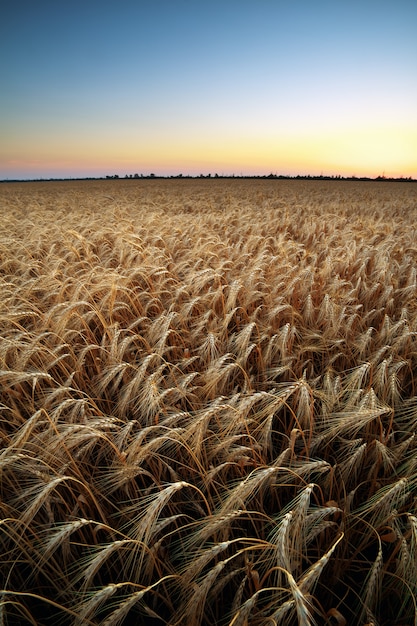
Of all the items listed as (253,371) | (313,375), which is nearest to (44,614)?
(253,371)

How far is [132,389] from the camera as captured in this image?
1944 millimetres

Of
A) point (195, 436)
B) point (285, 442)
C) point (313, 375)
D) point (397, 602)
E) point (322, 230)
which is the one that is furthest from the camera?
point (322, 230)

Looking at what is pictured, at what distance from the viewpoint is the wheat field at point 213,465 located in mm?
1103

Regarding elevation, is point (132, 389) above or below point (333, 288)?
below

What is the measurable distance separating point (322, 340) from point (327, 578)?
152cm

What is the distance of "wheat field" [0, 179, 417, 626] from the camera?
110 cm

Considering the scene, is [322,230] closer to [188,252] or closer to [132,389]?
[188,252]

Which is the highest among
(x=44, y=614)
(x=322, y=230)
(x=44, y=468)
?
(x=322, y=230)

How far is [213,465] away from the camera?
164 centimetres

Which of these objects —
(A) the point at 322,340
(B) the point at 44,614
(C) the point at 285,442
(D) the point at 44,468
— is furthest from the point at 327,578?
(A) the point at 322,340

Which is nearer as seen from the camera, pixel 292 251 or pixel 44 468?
pixel 44 468

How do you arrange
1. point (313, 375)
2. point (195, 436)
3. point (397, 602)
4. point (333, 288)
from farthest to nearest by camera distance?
1. point (333, 288)
2. point (313, 375)
3. point (195, 436)
4. point (397, 602)

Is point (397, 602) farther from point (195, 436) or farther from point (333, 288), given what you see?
point (333, 288)

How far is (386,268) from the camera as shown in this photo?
378 centimetres
